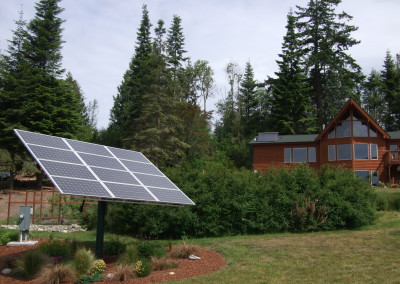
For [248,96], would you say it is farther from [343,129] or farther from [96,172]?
[96,172]

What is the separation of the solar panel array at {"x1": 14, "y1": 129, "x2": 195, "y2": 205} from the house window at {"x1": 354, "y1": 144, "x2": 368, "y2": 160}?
27905mm

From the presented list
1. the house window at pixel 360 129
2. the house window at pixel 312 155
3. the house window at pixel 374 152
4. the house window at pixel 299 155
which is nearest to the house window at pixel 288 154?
the house window at pixel 299 155

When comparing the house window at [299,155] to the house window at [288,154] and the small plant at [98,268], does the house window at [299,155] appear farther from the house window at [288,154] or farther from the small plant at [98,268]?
the small plant at [98,268]

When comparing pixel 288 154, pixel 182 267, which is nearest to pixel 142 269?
pixel 182 267

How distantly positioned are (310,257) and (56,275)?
7.27 m

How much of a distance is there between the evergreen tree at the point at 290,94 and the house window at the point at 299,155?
9.04 m

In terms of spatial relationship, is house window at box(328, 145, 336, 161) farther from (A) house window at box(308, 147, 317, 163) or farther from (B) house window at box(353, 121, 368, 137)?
(B) house window at box(353, 121, 368, 137)

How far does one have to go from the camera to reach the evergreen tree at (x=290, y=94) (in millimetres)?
49812

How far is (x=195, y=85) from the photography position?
59531 mm

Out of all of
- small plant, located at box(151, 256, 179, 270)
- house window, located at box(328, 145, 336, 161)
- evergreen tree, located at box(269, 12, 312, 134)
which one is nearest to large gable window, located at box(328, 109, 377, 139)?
house window, located at box(328, 145, 336, 161)

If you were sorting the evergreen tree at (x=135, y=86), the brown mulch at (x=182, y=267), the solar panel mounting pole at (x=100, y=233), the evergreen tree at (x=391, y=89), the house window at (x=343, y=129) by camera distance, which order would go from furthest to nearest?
the evergreen tree at (x=391, y=89)
the evergreen tree at (x=135, y=86)
the house window at (x=343, y=129)
the solar panel mounting pole at (x=100, y=233)
the brown mulch at (x=182, y=267)

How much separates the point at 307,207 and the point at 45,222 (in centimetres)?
1417

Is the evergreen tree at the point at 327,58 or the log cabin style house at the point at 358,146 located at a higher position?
the evergreen tree at the point at 327,58

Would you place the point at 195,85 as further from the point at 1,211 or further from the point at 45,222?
the point at 45,222
